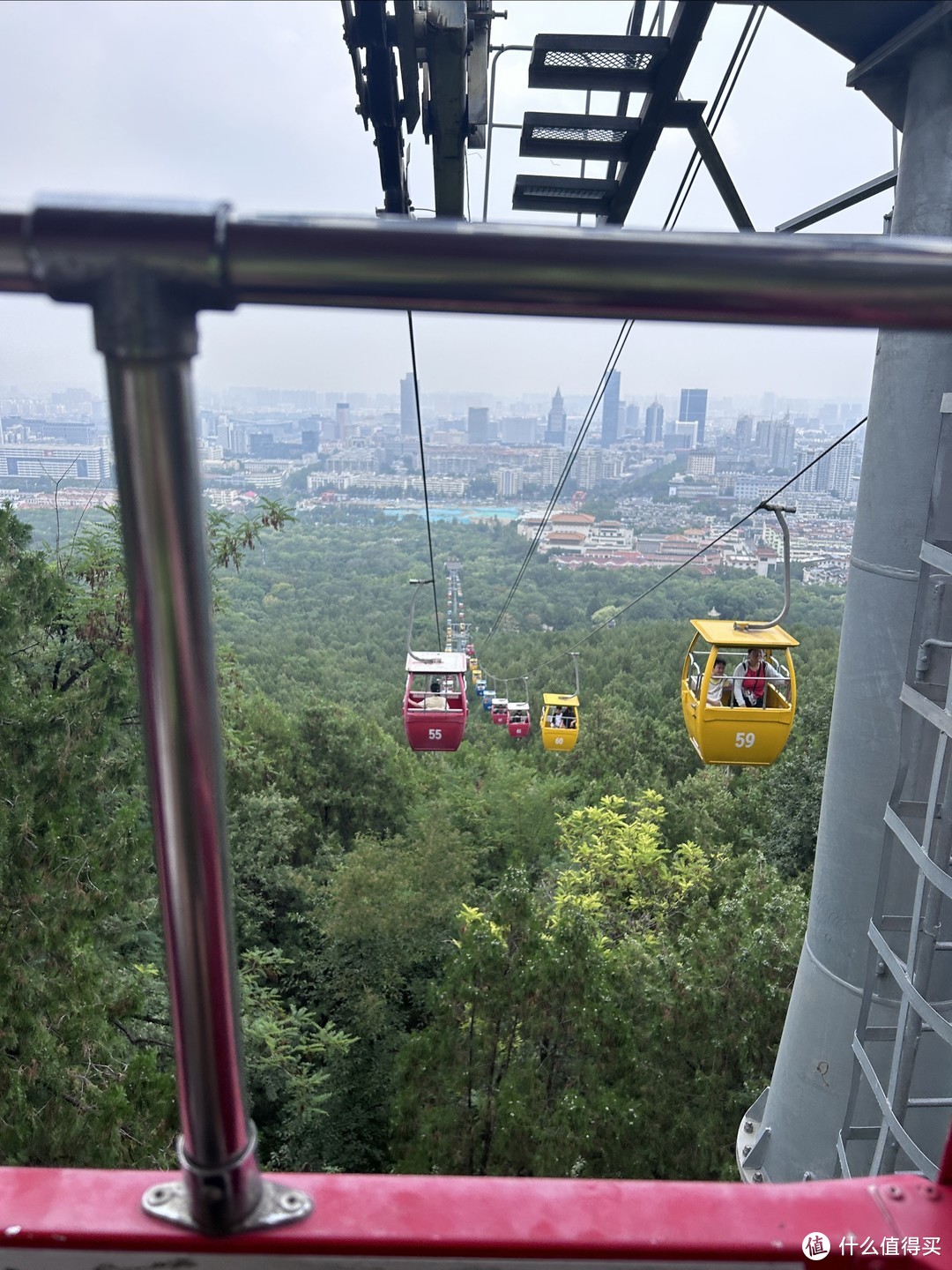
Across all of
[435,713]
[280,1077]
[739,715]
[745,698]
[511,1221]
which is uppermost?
[511,1221]

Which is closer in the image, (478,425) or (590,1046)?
(590,1046)

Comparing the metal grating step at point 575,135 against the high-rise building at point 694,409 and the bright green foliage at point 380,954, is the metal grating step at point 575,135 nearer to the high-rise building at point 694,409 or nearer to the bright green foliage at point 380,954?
the bright green foliage at point 380,954

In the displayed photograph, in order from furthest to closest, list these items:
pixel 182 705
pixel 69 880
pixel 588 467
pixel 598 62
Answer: pixel 588 467, pixel 69 880, pixel 598 62, pixel 182 705

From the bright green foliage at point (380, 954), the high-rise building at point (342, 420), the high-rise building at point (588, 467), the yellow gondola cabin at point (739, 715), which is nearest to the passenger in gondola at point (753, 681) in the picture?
the yellow gondola cabin at point (739, 715)

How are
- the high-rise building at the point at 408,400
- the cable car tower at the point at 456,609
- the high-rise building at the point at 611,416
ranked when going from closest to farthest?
the high-rise building at the point at 408,400, the cable car tower at the point at 456,609, the high-rise building at the point at 611,416

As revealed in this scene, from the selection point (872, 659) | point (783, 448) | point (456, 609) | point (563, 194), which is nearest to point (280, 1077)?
point (872, 659)

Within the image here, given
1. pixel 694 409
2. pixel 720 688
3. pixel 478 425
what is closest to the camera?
pixel 720 688

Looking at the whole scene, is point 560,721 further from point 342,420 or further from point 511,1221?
point 342,420
